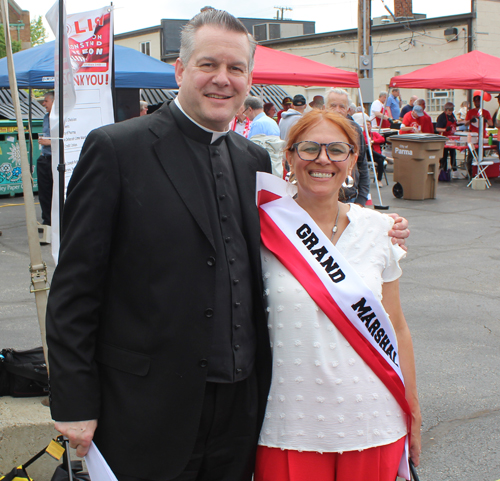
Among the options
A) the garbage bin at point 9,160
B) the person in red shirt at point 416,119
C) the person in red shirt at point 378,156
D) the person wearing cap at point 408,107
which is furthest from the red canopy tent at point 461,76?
the garbage bin at point 9,160

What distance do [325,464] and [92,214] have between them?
1.01 m

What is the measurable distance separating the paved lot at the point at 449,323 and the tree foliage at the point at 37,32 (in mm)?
41246

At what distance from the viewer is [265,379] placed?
1.81 m

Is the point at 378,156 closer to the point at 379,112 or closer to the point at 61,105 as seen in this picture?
the point at 379,112

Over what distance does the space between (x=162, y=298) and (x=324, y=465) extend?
0.72m

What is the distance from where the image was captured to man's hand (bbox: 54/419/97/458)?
5.34 feet

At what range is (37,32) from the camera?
4769 centimetres

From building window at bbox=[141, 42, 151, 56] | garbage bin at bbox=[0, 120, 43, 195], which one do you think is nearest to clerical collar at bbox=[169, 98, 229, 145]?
garbage bin at bbox=[0, 120, 43, 195]

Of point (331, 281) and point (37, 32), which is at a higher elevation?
point (37, 32)

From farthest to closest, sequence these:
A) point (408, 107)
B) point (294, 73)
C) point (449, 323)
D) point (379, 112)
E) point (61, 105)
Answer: point (408, 107) → point (379, 112) → point (294, 73) → point (449, 323) → point (61, 105)

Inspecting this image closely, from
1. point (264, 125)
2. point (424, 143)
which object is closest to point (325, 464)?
point (264, 125)

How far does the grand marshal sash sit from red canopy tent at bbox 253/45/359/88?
→ 8.25 metres

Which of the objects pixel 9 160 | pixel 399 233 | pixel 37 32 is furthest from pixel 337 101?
pixel 37 32

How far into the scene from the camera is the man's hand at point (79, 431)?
1627 mm
